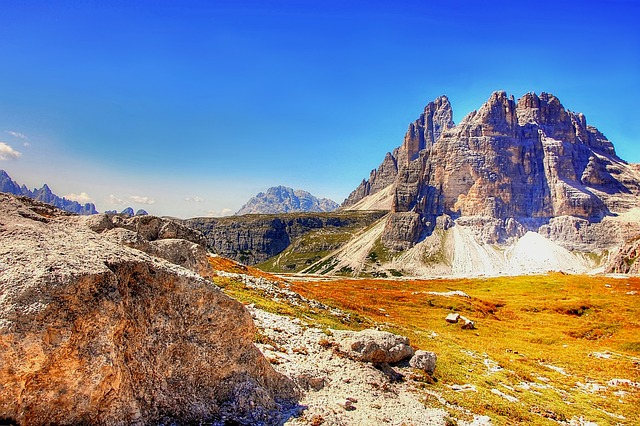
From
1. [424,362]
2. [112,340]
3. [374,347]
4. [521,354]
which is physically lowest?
[521,354]

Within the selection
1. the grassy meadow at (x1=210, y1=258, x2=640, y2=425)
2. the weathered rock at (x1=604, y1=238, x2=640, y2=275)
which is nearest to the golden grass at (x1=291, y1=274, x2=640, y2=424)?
the grassy meadow at (x1=210, y1=258, x2=640, y2=425)

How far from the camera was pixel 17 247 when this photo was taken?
10773 mm

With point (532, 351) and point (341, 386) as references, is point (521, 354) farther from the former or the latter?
point (341, 386)

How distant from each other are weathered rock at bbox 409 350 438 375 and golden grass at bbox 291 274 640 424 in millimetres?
804

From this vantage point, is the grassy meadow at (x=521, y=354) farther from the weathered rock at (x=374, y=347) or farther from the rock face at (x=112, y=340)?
the rock face at (x=112, y=340)

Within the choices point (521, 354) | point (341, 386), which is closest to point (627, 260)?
point (521, 354)

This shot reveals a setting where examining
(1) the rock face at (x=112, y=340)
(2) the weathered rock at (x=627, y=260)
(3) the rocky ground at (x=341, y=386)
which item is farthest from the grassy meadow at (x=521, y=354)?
(2) the weathered rock at (x=627, y=260)

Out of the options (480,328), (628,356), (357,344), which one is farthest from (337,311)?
(628,356)

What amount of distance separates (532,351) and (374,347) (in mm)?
29722

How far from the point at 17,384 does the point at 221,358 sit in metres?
6.31

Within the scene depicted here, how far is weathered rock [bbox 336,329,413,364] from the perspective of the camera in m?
22.3

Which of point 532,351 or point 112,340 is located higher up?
point 112,340

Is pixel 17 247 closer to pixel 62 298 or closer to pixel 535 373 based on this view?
pixel 62 298

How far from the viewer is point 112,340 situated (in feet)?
34.5
